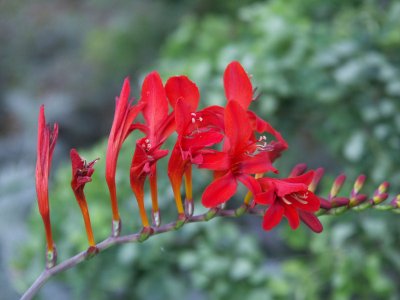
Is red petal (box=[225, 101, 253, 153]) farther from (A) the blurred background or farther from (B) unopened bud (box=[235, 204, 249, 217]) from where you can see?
(A) the blurred background

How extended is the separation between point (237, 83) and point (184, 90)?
0.33 feet

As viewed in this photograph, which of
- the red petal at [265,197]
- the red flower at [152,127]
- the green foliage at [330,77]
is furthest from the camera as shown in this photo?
the green foliage at [330,77]

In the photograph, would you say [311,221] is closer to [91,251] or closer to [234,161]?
[234,161]

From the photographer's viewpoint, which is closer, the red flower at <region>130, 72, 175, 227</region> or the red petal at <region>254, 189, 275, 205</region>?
the red petal at <region>254, 189, 275, 205</region>

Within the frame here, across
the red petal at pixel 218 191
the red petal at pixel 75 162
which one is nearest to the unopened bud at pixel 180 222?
the red petal at pixel 218 191

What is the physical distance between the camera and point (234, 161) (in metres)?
1.12

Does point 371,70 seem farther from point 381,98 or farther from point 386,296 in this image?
point 386,296

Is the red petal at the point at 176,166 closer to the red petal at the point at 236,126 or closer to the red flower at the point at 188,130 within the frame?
the red flower at the point at 188,130

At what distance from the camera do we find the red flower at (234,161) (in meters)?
1.07

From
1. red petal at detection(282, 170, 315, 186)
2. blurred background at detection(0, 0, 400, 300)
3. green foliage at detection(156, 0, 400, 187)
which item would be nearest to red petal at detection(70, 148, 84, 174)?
red petal at detection(282, 170, 315, 186)

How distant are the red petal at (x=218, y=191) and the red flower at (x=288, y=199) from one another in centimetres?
6

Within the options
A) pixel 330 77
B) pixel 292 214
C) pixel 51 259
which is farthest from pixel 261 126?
pixel 330 77

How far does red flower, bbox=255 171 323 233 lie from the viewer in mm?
1061

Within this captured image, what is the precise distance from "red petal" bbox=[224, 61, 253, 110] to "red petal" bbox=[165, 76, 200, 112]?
0.20ft
